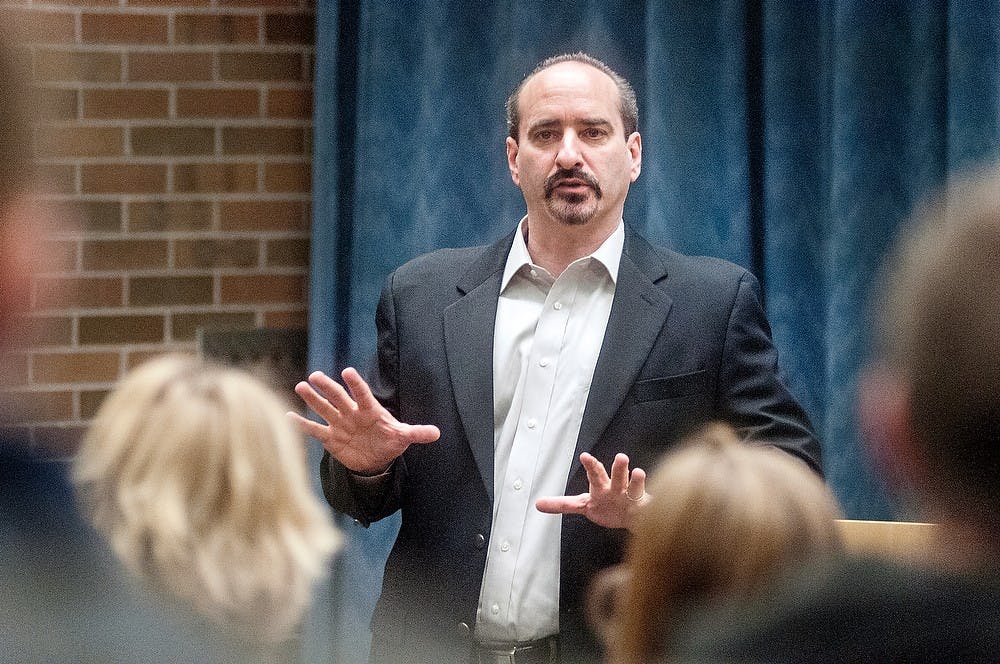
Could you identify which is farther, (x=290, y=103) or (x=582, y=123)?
(x=290, y=103)

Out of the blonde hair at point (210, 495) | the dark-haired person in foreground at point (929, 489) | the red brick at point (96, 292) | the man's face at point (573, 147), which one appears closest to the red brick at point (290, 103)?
the red brick at point (96, 292)

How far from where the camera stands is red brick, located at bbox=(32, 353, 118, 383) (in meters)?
2.35

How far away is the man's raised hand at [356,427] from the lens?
1.59 m

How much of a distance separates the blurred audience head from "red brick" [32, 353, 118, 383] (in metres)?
1.93

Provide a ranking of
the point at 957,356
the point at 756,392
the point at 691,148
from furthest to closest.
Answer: the point at 691,148, the point at 756,392, the point at 957,356

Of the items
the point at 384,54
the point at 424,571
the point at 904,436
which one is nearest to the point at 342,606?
the point at 424,571

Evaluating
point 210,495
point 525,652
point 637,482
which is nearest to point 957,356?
point 210,495

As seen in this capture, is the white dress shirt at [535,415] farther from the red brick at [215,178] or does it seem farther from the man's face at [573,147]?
the red brick at [215,178]

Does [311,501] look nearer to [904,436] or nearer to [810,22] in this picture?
[904,436]

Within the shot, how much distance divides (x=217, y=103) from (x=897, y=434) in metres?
1.95

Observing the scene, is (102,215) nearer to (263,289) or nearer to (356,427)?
(263,289)

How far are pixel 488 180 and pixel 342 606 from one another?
2.92 feet

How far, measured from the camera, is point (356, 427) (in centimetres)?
165

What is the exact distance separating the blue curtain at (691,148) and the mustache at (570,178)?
1.70 feet
